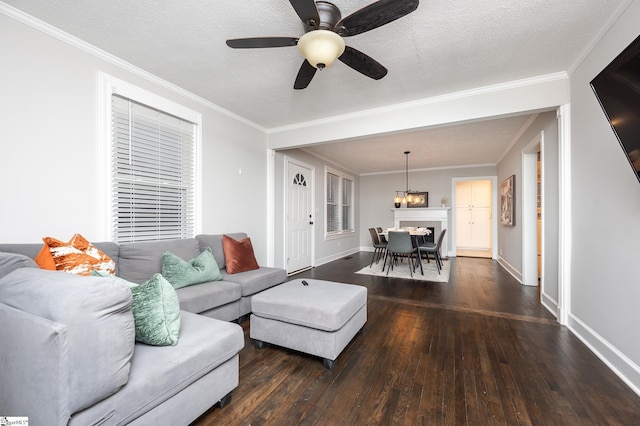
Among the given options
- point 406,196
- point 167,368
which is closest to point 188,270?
point 167,368

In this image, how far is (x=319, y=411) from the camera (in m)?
1.53

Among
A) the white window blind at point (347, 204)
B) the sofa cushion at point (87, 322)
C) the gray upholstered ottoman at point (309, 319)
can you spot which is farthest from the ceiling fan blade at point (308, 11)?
the white window blind at point (347, 204)

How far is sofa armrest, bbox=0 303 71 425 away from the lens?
3.01ft

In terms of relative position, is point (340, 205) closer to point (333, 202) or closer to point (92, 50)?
point (333, 202)

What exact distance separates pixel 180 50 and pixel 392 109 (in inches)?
95.8

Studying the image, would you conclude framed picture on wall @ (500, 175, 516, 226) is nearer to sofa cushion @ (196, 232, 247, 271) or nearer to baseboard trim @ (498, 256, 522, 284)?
baseboard trim @ (498, 256, 522, 284)

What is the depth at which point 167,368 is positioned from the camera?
1.22 m

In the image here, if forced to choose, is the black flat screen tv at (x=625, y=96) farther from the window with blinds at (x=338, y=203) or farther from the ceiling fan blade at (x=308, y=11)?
the window with blinds at (x=338, y=203)

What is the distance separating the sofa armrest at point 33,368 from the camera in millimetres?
917

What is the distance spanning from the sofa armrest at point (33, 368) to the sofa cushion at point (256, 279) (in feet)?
5.79

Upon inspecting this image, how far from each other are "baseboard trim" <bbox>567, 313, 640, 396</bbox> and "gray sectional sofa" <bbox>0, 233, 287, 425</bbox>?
255cm

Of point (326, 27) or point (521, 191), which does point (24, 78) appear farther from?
point (521, 191)

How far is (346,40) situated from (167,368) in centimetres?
253

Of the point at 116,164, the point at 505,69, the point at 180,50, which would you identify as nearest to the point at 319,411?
the point at 116,164
